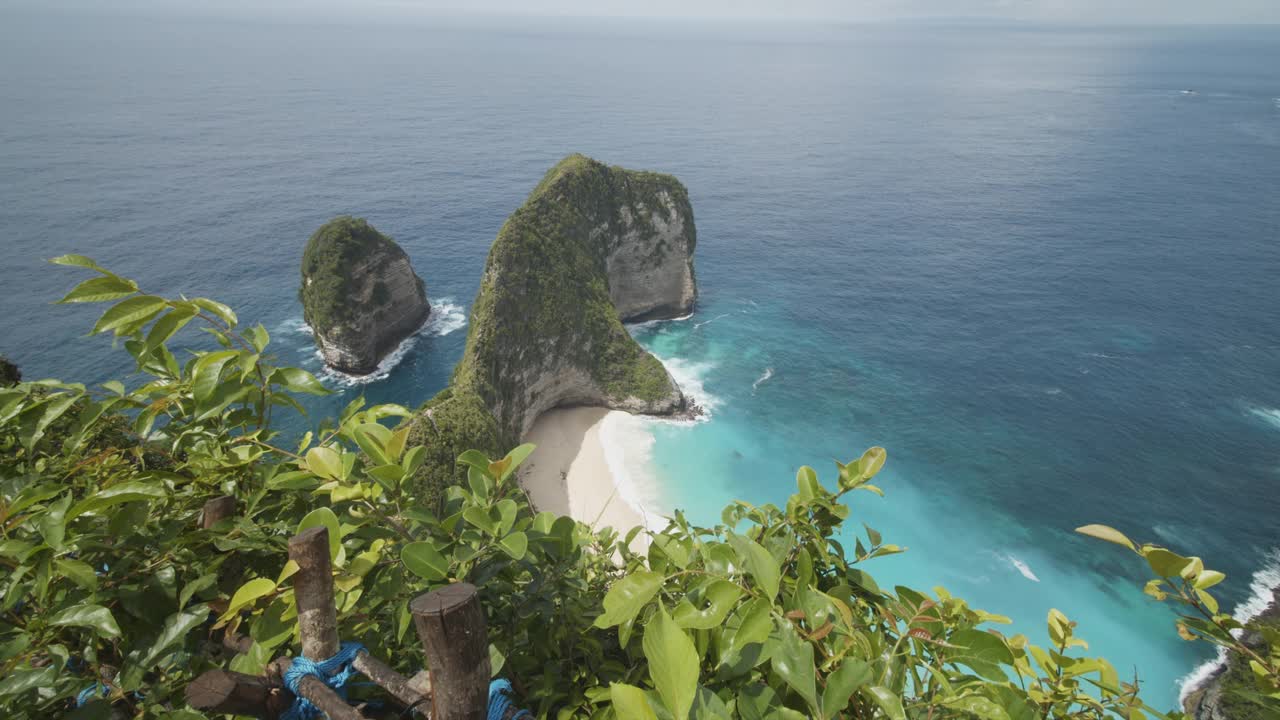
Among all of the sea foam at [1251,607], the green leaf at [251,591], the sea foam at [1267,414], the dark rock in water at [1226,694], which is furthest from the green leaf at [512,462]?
the sea foam at [1267,414]

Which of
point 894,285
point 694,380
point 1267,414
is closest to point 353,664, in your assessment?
point 694,380

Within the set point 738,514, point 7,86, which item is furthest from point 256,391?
point 7,86

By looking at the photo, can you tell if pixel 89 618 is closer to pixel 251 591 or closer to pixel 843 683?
pixel 251 591

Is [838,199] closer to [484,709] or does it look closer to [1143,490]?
[1143,490]

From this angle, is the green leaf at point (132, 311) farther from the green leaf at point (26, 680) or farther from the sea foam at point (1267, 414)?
the sea foam at point (1267, 414)

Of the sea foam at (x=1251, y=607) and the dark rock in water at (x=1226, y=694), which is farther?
the sea foam at (x=1251, y=607)

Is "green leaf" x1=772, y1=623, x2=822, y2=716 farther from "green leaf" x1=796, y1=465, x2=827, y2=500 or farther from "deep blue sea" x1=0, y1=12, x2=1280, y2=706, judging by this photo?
"deep blue sea" x1=0, y1=12, x2=1280, y2=706

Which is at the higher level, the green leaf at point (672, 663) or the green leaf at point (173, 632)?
the green leaf at point (672, 663)
